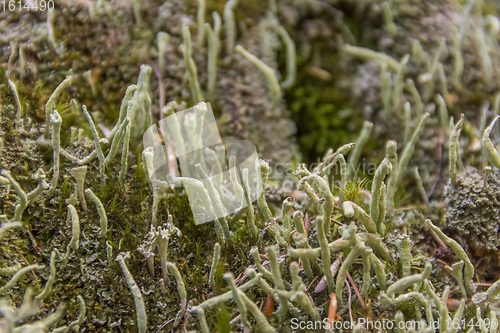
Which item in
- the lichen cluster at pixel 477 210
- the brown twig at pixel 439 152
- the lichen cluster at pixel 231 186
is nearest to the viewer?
the lichen cluster at pixel 231 186

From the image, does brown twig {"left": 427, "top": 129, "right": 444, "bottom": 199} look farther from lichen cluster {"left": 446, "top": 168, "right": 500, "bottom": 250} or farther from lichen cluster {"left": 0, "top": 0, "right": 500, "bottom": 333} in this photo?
lichen cluster {"left": 446, "top": 168, "right": 500, "bottom": 250}

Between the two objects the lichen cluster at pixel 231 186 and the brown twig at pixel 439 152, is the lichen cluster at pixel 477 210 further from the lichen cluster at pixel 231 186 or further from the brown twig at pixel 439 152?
the brown twig at pixel 439 152

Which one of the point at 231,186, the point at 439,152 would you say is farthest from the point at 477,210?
the point at 231,186

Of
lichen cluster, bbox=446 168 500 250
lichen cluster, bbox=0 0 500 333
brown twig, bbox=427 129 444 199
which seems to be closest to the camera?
lichen cluster, bbox=0 0 500 333

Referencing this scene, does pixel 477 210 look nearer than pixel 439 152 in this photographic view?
Yes

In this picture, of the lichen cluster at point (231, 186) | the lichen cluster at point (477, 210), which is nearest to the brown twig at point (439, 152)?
the lichen cluster at point (231, 186)

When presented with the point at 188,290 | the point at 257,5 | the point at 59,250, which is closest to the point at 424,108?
the point at 257,5

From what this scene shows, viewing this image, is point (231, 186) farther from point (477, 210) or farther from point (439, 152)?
point (439, 152)

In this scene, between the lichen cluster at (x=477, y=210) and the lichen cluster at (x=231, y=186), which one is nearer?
the lichen cluster at (x=231, y=186)

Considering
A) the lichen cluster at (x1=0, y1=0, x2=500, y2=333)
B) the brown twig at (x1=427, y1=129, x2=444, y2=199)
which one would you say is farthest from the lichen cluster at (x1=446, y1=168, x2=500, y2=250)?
the brown twig at (x1=427, y1=129, x2=444, y2=199)

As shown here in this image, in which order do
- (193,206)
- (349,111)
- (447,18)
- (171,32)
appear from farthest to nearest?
(447,18) < (349,111) < (171,32) < (193,206)

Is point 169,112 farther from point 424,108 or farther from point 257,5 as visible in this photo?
point 424,108
